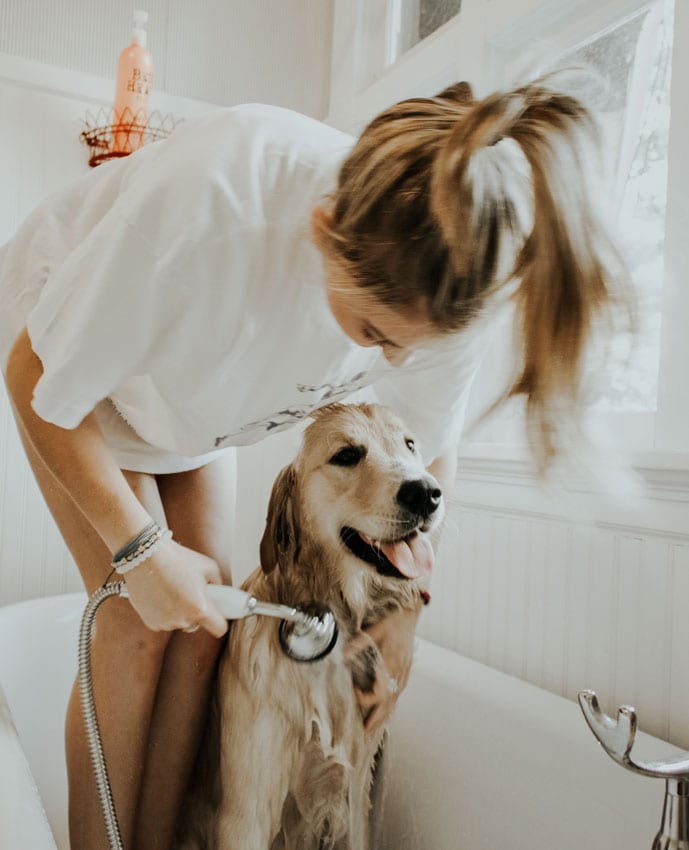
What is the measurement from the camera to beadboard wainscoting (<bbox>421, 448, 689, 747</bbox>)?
2.72ft

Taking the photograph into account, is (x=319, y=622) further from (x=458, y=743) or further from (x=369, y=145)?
(x=369, y=145)

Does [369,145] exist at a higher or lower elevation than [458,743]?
higher

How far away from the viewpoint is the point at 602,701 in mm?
888

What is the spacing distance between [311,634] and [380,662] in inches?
3.4

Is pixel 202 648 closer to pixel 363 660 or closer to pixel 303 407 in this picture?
pixel 363 660

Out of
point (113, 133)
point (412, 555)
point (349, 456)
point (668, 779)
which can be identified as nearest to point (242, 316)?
point (349, 456)

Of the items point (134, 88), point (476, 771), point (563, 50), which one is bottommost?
point (476, 771)

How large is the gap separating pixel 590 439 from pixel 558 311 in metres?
0.15

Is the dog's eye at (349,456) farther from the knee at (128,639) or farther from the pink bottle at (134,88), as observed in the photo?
the pink bottle at (134,88)

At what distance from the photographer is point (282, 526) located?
2.67ft

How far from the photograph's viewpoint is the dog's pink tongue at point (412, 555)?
0.73 meters

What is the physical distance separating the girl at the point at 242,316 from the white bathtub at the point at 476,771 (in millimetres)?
83

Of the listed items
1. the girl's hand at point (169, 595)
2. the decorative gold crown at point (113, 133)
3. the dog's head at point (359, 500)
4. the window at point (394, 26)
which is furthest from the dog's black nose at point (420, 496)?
the decorative gold crown at point (113, 133)

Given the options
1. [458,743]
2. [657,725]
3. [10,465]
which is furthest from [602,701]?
[10,465]
